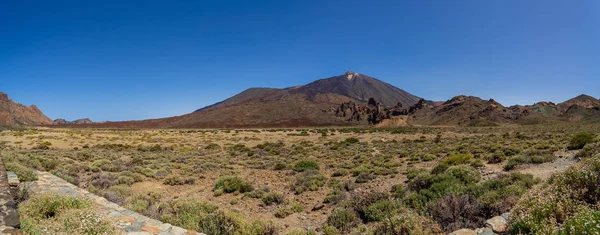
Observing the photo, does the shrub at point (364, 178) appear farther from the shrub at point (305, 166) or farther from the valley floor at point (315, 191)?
the shrub at point (305, 166)

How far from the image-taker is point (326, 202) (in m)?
9.21

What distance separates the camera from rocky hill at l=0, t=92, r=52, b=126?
96625mm

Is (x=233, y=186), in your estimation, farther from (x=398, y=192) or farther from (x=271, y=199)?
(x=398, y=192)

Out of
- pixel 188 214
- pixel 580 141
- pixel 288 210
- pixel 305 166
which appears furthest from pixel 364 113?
pixel 188 214

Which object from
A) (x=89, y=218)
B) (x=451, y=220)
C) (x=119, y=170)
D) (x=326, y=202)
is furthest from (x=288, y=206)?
(x=119, y=170)

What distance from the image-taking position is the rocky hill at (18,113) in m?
96.6

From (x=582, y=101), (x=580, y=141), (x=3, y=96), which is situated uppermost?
(x=3, y=96)

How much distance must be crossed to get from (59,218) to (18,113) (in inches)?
6273

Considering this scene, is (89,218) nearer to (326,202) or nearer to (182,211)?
(182,211)

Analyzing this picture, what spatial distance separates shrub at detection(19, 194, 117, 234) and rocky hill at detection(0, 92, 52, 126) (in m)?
128

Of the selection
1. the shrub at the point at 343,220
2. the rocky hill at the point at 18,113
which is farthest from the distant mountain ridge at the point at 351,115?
the shrub at the point at 343,220

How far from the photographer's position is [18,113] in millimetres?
113250

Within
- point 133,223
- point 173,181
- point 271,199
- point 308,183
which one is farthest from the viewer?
point 173,181

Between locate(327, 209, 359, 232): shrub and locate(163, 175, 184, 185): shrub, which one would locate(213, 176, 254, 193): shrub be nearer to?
locate(163, 175, 184, 185): shrub
